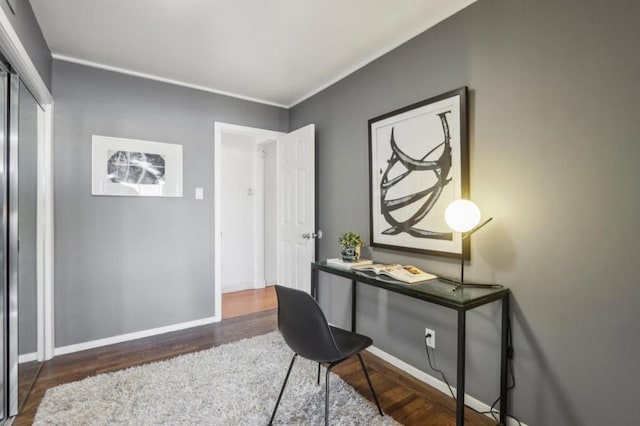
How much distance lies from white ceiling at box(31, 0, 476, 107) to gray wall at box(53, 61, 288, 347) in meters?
0.26

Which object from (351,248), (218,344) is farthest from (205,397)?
Answer: (351,248)

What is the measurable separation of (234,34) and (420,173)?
1.63 metres

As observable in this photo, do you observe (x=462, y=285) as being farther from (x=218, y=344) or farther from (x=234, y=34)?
(x=234, y=34)

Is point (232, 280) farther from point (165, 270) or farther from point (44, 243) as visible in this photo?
point (44, 243)

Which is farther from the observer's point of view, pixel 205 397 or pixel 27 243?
pixel 27 243

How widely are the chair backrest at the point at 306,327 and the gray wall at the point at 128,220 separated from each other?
6.05 ft

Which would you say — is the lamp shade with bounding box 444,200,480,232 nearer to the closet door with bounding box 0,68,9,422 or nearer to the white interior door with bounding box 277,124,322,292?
the white interior door with bounding box 277,124,322,292

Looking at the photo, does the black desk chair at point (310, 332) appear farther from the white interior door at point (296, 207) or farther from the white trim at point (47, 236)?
the white trim at point (47, 236)

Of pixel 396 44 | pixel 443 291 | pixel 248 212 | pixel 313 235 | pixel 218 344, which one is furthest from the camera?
pixel 248 212

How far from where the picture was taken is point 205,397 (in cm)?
190

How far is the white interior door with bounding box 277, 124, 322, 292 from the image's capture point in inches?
121

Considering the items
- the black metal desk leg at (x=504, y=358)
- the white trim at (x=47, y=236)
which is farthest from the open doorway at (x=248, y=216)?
the black metal desk leg at (x=504, y=358)

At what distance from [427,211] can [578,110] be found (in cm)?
92

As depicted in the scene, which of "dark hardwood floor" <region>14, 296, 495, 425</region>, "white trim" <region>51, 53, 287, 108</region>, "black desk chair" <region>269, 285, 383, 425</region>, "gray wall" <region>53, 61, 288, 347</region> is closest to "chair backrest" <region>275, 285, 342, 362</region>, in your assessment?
"black desk chair" <region>269, 285, 383, 425</region>
